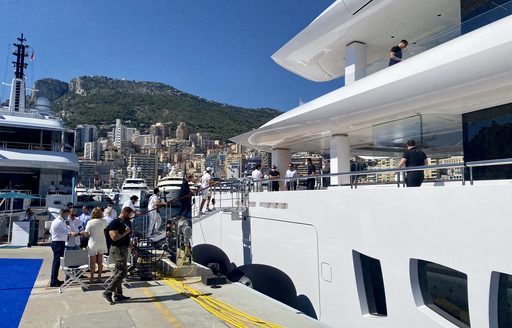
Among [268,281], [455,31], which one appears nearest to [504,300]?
[455,31]

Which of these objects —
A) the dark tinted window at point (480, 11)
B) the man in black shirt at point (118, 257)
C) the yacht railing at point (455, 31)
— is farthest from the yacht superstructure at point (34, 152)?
the dark tinted window at point (480, 11)

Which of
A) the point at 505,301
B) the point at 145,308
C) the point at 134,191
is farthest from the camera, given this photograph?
the point at 134,191

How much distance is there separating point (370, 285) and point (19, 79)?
35.0 meters

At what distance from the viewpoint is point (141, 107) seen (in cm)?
13375

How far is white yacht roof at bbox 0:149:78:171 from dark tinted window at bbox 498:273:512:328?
84.2ft

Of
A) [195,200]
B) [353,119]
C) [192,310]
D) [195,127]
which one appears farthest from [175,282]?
[195,127]

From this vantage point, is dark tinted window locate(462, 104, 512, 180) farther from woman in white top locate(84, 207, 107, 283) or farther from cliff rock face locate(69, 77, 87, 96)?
cliff rock face locate(69, 77, 87, 96)

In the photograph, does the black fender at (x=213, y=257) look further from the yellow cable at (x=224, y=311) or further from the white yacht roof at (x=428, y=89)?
the white yacht roof at (x=428, y=89)

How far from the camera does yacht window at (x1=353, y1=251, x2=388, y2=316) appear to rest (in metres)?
6.57

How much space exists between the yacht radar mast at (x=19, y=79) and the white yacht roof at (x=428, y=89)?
98.1 ft

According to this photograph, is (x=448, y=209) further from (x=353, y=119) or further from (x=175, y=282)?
(x=175, y=282)

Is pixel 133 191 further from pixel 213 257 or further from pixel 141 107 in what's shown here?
pixel 141 107

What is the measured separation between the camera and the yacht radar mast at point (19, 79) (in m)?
32.4

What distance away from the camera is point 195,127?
134 m
